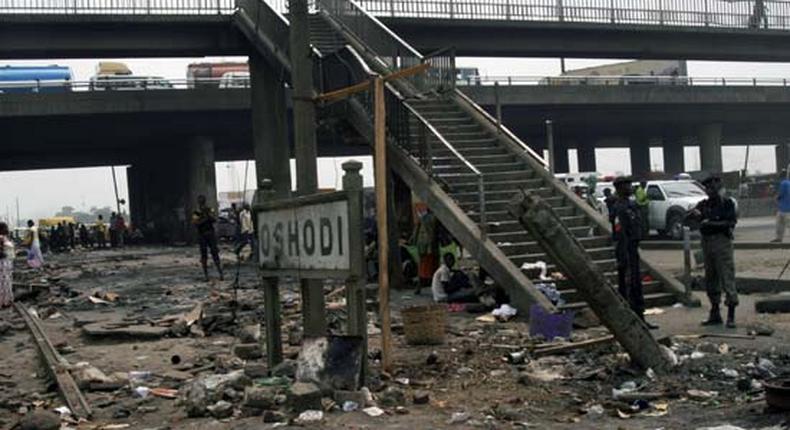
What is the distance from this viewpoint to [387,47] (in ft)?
63.6

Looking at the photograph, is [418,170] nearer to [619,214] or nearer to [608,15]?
[619,214]

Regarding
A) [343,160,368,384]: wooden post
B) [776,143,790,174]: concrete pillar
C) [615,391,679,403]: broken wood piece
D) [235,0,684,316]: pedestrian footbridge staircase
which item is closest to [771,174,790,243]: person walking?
[235,0,684,316]: pedestrian footbridge staircase

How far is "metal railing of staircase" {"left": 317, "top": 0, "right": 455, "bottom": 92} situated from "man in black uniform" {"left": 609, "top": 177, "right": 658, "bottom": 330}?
6.54 m

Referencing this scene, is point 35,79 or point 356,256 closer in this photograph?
point 356,256

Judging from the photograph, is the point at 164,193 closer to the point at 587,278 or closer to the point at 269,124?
the point at 269,124

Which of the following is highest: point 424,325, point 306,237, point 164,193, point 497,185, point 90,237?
point 164,193

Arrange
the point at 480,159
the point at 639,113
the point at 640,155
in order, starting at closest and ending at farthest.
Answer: the point at 480,159
the point at 639,113
the point at 640,155

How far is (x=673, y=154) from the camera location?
6400 cm

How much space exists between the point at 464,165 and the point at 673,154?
53.2m

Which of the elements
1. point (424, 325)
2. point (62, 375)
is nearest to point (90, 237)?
point (62, 375)

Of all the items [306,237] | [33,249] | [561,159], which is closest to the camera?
[306,237]

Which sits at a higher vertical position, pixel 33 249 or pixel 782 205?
pixel 782 205

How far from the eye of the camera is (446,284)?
45.2ft

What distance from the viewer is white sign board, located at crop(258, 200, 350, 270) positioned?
6840 millimetres
